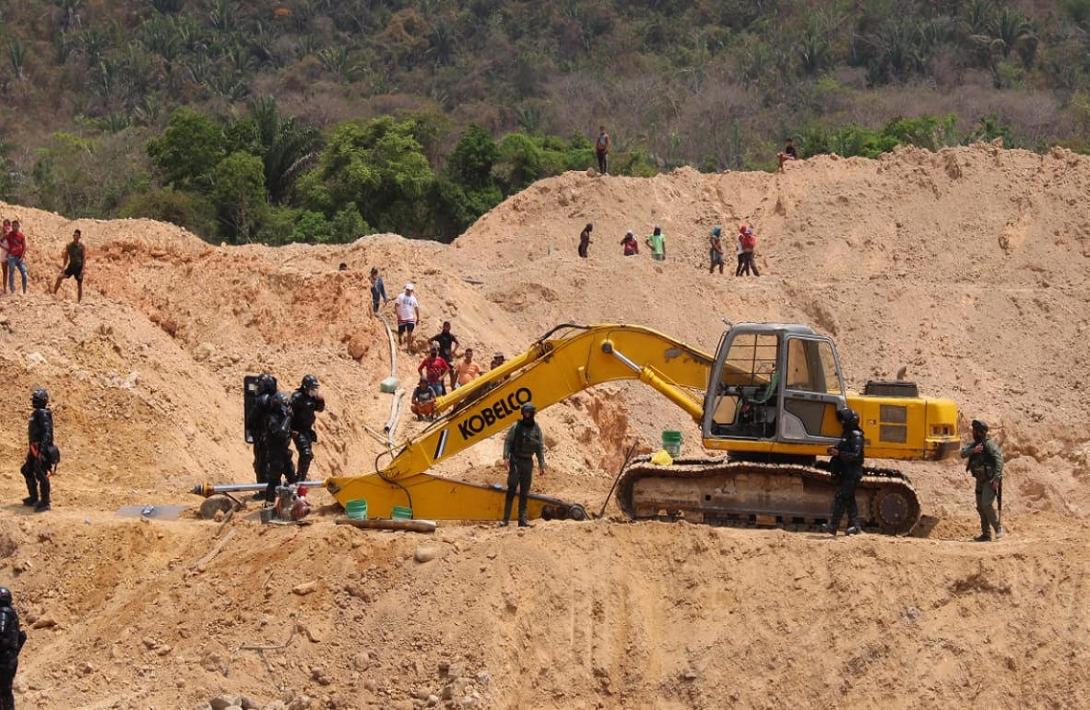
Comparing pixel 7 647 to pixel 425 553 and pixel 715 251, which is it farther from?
pixel 715 251

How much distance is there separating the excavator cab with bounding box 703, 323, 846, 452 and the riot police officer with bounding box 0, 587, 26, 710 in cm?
714

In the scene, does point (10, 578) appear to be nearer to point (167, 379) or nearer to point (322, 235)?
point (167, 379)

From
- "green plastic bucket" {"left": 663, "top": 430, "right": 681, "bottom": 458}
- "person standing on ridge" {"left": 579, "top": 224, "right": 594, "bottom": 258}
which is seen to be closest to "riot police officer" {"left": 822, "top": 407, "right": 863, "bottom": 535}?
"green plastic bucket" {"left": 663, "top": 430, "right": 681, "bottom": 458}

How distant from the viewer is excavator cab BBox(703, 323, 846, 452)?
1798cm

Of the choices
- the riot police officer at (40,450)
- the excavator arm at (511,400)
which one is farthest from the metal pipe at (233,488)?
the riot police officer at (40,450)

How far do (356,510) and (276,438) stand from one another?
147 cm

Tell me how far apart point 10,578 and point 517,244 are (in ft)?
75.4

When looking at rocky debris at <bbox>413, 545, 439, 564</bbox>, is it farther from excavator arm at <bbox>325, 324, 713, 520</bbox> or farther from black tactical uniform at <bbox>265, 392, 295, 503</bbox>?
black tactical uniform at <bbox>265, 392, 295, 503</bbox>

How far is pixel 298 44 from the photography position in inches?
3169

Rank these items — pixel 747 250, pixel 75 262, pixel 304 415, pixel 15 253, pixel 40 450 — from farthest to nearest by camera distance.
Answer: pixel 747 250
pixel 15 253
pixel 75 262
pixel 304 415
pixel 40 450

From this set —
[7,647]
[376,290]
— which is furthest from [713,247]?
[7,647]

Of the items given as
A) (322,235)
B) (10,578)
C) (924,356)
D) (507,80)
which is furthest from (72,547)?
(507,80)

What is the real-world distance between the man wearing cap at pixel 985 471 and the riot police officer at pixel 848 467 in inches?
49.2

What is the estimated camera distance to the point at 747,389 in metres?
18.2
